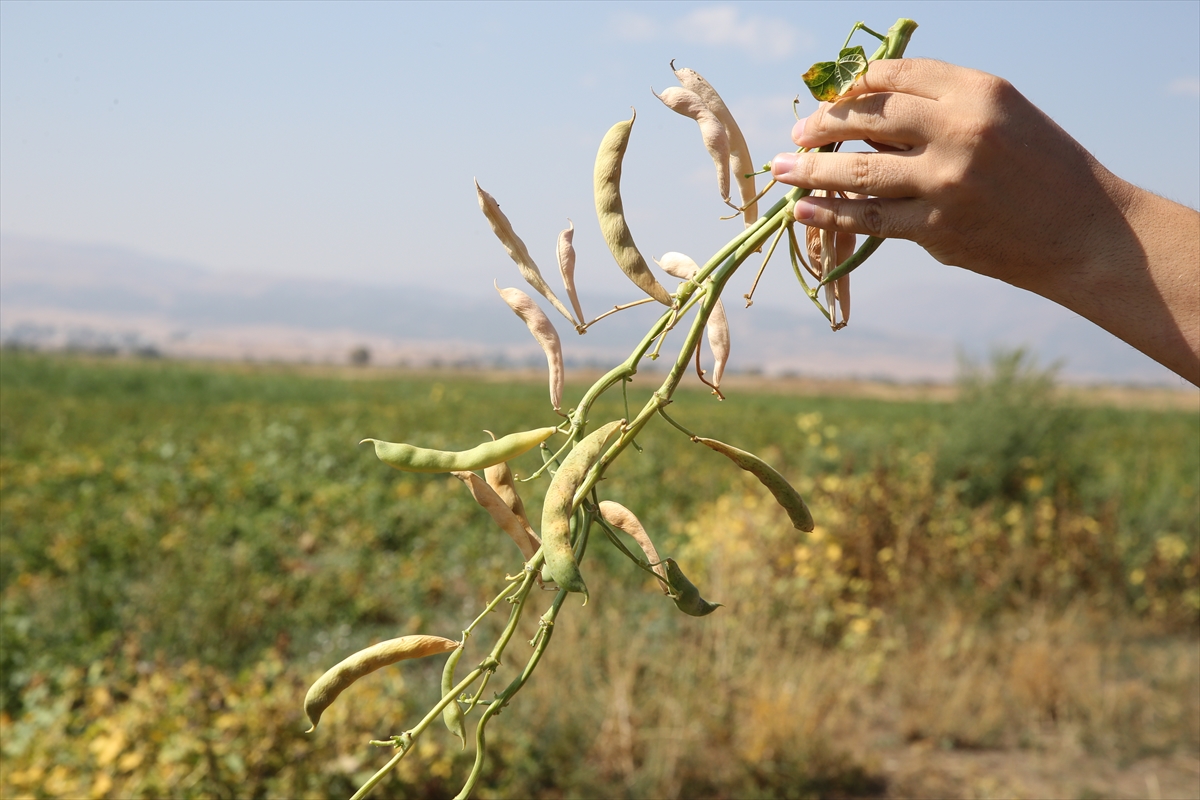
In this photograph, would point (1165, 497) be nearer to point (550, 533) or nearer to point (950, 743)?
point (950, 743)

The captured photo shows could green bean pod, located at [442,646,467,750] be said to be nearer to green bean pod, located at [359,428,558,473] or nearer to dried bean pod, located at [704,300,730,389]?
green bean pod, located at [359,428,558,473]

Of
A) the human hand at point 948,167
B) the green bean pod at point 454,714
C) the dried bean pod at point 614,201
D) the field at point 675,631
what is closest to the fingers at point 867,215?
the human hand at point 948,167

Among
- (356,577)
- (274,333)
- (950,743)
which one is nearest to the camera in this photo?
(950,743)

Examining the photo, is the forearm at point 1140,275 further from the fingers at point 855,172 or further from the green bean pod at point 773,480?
the green bean pod at point 773,480

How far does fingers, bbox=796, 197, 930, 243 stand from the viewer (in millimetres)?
585

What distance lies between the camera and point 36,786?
2.17 meters

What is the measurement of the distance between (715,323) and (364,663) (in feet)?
1.07

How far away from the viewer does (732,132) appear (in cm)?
63

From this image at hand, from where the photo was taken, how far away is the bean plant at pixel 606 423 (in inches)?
18.9

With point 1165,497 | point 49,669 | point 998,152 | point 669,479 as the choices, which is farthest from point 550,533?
point 669,479

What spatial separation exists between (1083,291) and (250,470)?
22.3 feet

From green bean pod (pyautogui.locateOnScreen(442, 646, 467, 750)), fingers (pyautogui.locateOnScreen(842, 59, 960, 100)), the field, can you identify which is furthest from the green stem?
the field

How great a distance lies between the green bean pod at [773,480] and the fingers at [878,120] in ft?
0.74

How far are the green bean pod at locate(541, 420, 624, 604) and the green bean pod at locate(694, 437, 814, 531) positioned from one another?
0.09 metres
